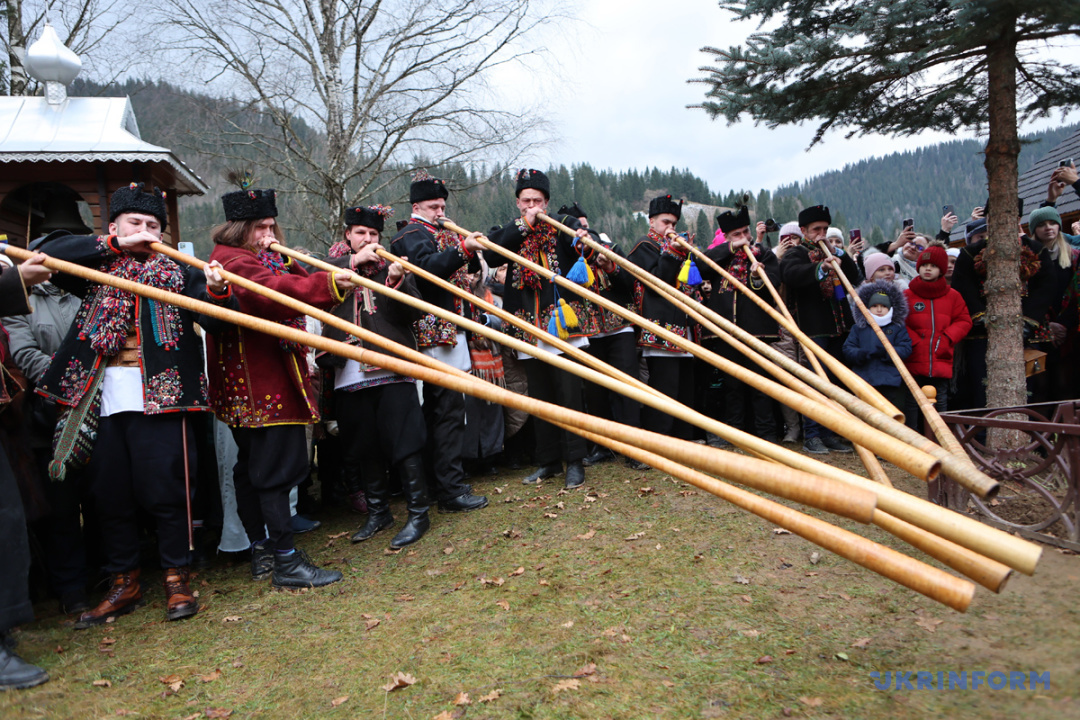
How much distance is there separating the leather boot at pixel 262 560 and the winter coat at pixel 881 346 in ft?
15.6

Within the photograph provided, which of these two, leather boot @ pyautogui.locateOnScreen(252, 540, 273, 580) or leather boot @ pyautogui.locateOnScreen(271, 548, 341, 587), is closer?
leather boot @ pyautogui.locateOnScreen(271, 548, 341, 587)

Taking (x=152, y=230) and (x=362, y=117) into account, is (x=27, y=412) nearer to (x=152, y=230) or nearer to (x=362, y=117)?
(x=152, y=230)

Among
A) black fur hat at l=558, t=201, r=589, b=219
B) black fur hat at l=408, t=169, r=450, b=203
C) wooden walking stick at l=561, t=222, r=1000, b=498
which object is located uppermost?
black fur hat at l=408, t=169, r=450, b=203

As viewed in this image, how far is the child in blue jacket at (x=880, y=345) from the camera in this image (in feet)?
18.7

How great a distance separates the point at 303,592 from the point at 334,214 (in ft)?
35.8

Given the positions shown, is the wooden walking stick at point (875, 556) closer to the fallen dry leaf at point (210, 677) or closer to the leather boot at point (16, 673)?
Result: the fallen dry leaf at point (210, 677)

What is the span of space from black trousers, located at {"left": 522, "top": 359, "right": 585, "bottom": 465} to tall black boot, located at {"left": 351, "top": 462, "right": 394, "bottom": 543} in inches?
52.3

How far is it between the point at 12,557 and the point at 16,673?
451mm

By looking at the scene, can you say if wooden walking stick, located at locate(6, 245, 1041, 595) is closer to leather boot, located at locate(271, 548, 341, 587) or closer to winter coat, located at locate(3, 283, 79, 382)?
winter coat, located at locate(3, 283, 79, 382)

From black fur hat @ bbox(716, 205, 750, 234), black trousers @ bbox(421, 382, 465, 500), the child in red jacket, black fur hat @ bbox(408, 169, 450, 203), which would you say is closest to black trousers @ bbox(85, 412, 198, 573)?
black trousers @ bbox(421, 382, 465, 500)

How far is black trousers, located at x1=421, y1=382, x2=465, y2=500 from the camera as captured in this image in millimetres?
4691

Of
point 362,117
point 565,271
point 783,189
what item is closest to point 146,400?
point 565,271

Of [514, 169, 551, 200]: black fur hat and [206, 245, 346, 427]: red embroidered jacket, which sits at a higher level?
[514, 169, 551, 200]: black fur hat

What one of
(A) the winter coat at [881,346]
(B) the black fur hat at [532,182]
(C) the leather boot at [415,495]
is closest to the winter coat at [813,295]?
(A) the winter coat at [881,346]
